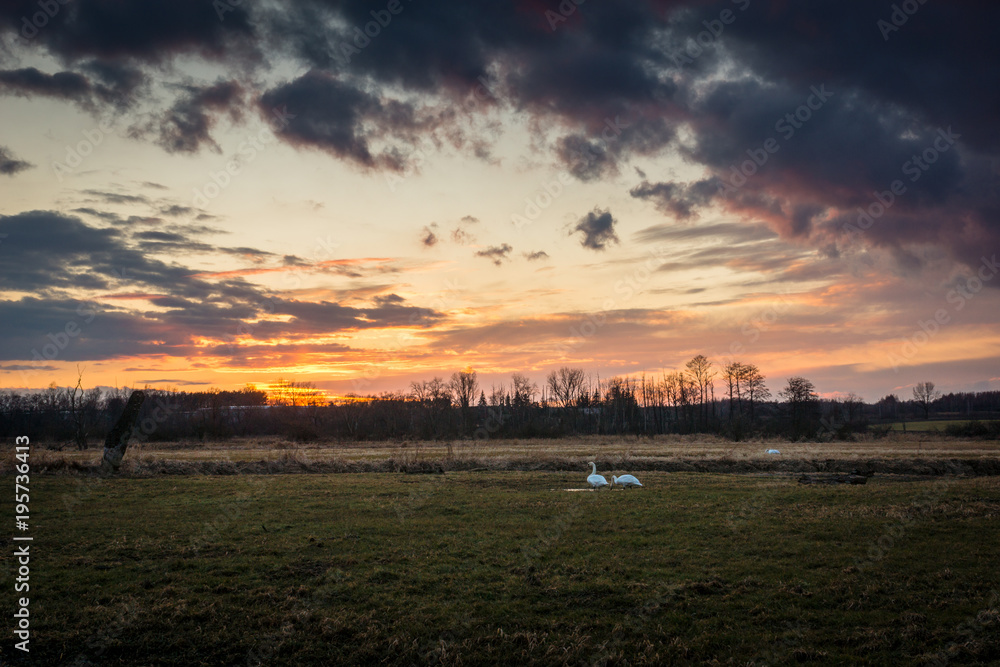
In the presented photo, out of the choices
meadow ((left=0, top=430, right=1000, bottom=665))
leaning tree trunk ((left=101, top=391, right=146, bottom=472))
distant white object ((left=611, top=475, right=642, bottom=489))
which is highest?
leaning tree trunk ((left=101, top=391, right=146, bottom=472))

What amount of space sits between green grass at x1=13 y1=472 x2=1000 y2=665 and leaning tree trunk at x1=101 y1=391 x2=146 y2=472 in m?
7.97

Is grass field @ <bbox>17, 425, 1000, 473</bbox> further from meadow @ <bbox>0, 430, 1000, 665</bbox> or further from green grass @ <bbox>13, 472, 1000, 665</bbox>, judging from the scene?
green grass @ <bbox>13, 472, 1000, 665</bbox>

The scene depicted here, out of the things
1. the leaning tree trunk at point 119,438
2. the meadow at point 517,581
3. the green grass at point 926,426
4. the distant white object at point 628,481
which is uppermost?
the leaning tree trunk at point 119,438

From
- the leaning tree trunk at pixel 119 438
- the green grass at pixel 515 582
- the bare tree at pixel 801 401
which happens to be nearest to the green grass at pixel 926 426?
the bare tree at pixel 801 401

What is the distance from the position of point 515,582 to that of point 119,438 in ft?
80.1

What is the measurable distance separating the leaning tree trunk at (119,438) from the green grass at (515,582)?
7966 millimetres

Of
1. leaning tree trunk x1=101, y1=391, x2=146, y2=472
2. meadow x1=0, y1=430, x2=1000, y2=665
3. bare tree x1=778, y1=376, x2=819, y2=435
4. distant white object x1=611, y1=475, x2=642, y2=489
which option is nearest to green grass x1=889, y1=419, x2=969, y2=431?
bare tree x1=778, y1=376, x2=819, y2=435

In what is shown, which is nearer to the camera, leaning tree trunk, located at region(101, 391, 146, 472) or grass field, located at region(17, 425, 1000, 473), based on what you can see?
leaning tree trunk, located at region(101, 391, 146, 472)

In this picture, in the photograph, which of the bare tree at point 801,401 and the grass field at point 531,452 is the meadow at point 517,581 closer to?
the grass field at point 531,452

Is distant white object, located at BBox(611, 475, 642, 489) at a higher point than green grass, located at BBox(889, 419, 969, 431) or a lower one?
higher

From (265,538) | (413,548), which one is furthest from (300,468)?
(413,548)

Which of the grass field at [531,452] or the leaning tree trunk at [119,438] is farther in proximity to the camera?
the grass field at [531,452]

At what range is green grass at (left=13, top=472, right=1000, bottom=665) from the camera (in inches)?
267

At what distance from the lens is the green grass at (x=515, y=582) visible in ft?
22.2
